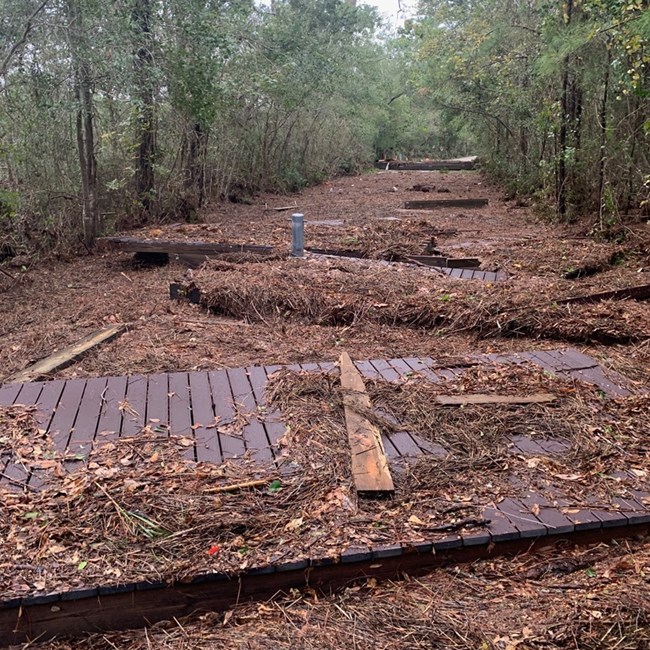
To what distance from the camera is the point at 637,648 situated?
226cm

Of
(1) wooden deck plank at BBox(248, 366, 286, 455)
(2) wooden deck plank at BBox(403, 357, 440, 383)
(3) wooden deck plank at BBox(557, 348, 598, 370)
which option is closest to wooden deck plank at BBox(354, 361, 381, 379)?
(2) wooden deck plank at BBox(403, 357, 440, 383)

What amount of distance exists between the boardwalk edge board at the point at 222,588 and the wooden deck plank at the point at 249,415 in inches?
30.1

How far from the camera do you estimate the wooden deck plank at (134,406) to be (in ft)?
11.6

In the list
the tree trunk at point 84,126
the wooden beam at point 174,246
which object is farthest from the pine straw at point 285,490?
the tree trunk at point 84,126

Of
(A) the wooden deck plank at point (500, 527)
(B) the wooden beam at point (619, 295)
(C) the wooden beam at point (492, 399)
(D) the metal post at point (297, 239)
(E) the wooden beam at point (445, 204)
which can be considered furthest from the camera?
(E) the wooden beam at point (445, 204)

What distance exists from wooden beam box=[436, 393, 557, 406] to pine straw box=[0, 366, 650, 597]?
68 mm

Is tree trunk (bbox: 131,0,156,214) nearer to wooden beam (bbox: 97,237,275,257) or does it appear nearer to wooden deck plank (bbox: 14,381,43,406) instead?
wooden beam (bbox: 97,237,275,257)

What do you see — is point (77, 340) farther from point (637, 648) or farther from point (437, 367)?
point (637, 648)

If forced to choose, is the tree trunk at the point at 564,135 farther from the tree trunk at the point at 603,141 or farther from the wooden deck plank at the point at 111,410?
the wooden deck plank at the point at 111,410

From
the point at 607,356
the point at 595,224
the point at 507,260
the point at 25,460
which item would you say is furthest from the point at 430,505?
the point at 595,224

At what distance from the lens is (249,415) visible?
3.68 metres

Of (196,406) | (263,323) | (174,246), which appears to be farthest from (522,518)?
(174,246)

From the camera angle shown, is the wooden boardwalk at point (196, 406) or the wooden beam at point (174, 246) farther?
the wooden beam at point (174, 246)

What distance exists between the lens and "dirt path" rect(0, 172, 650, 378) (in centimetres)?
500
